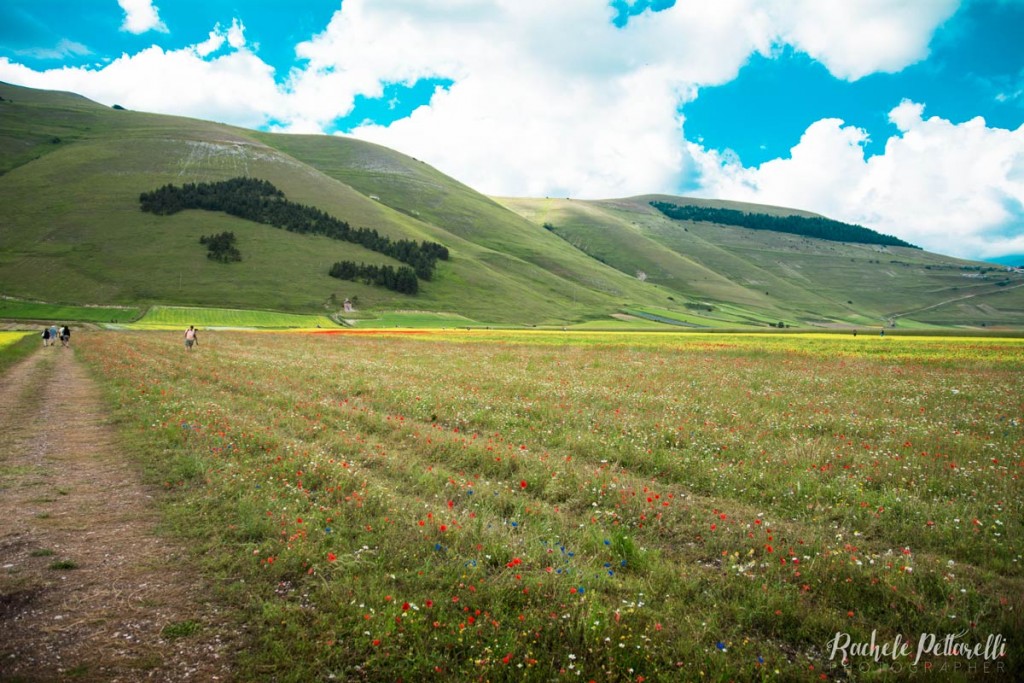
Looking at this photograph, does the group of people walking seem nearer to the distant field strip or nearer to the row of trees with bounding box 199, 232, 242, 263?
the distant field strip

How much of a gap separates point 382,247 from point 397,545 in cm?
17343

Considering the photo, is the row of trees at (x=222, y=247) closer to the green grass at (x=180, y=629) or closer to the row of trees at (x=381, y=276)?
the row of trees at (x=381, y=276)

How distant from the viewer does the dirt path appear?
5.41m

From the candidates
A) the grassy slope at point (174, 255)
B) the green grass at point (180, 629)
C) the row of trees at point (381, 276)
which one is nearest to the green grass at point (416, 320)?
the grassy slope at point (174, 255)

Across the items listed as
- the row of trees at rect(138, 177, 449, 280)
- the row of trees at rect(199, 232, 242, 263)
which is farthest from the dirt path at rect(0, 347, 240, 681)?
the row of trees at rect(138, 177, 449, 280)

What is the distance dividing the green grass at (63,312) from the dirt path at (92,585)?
109936 millimetres

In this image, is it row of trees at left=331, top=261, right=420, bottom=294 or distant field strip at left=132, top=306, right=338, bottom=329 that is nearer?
distant field strip at left=132, top=306, right=338, bottom=329

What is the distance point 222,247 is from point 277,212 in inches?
1311

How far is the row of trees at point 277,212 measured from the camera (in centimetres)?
16400

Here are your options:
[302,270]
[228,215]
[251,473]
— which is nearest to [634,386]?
[251,473]

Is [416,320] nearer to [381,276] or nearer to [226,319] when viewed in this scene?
[381,276]

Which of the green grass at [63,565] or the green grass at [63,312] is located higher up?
the green grass at [63,565]

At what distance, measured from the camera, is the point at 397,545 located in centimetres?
795

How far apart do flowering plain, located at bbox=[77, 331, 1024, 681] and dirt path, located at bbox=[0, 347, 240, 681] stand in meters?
0.55
